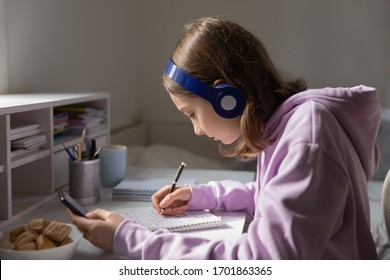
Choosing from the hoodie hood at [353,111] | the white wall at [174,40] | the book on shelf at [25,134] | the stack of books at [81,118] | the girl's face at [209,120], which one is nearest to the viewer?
the hoodie hood at [353,111]

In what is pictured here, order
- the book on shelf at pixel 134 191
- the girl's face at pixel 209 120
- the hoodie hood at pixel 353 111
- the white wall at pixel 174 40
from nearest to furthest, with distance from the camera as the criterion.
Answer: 1. the hoodie hood at pixel 353 111
2. the girl's face at pixel 209 120
3. the book on shelf at pixel 134 191
4. the white wall at pixel 174 40

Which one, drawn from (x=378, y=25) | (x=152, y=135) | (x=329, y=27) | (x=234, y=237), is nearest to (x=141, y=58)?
(x=152, y=135)

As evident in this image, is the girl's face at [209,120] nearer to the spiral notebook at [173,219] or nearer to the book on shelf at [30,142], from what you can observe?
the spiral notebook at [173,219]

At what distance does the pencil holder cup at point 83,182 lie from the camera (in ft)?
3.59

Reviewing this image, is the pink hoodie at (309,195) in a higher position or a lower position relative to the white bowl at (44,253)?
higher

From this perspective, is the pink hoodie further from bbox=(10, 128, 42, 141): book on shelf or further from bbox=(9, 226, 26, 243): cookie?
bbox=(10, 128, 42, 141): book on shelf

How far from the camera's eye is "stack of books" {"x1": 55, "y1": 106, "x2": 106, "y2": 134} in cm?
138

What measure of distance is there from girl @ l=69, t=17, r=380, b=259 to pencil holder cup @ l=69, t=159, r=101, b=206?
0.68ft

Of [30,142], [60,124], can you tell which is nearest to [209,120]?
[30,142]

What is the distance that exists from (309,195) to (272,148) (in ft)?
0.70

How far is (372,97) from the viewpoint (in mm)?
795

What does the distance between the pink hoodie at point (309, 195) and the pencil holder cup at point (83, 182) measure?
0.33 m

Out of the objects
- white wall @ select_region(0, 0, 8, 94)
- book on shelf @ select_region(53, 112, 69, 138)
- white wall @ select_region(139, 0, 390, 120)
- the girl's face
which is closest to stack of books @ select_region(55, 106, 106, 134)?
book on shelf @ select_region(53, 112, 69, 138)

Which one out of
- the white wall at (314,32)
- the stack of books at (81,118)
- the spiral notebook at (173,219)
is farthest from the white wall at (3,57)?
the white wall at (314,32)
